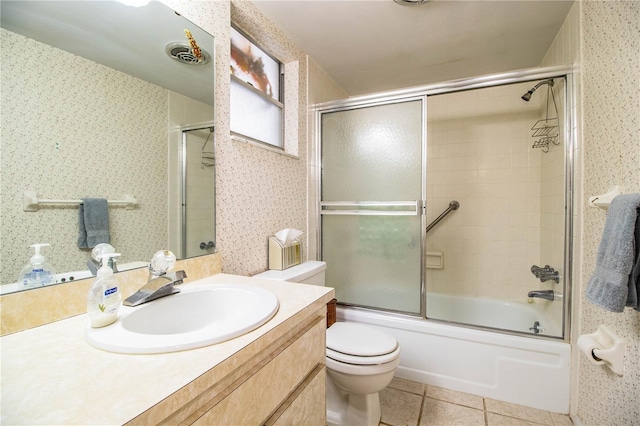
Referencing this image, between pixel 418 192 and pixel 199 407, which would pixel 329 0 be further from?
pixel 199 407

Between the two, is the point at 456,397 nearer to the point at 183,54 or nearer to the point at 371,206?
the point at 371,206

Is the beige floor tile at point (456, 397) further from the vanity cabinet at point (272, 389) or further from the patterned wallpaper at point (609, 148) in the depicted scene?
the vanity cabinet at point (272, 389)

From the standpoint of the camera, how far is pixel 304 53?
6.88 feet

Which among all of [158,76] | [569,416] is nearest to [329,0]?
[158,76]

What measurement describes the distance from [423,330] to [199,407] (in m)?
1.62

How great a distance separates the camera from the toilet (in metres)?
1.31

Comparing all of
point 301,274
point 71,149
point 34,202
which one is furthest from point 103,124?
point 301,274

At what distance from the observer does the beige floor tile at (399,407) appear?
1.47m

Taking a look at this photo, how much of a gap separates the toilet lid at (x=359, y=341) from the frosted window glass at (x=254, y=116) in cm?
125

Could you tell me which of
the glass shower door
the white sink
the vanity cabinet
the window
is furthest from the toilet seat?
the window

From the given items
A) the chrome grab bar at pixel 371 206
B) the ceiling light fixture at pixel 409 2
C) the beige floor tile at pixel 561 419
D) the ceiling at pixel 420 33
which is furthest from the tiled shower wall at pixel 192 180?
the beige floor tile at pixel 561 419

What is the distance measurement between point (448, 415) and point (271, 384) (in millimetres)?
1345

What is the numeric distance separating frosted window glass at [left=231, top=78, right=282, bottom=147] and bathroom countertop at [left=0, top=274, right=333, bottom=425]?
4.12ft

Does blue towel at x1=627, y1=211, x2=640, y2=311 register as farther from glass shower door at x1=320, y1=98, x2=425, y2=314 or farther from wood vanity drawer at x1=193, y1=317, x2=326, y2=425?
glass shower door at x1=320, y1=98, x2=425, y2=314
